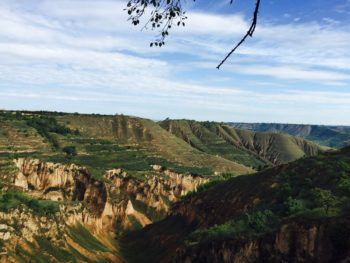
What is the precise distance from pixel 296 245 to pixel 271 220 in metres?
13.0

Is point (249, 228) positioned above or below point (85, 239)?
above

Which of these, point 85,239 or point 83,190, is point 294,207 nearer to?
point 85,239

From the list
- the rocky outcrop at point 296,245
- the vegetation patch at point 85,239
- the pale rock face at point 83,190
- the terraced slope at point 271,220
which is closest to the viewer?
the rocky outcrop at point 296,245

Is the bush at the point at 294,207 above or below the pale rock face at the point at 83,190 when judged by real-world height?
above

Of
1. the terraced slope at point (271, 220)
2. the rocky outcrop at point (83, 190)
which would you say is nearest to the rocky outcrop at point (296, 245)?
the terraced slope at point (271, 220)

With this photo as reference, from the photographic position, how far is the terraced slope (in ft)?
226

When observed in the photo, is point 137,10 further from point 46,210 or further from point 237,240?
point 46,210

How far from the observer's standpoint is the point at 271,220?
83.4m

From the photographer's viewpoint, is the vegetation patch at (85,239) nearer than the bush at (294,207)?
No

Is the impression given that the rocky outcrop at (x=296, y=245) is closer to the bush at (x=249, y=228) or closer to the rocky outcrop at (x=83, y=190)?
the bush at (x=249, y=228)

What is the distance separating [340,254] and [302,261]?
20.8 feet

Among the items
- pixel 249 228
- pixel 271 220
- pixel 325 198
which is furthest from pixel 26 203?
pixel 325 198

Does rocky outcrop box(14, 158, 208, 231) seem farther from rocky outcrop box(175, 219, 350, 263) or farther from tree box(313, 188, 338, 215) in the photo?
rocky outcrop box(175, 219, 350, 263)

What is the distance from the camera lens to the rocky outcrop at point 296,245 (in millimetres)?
65062
